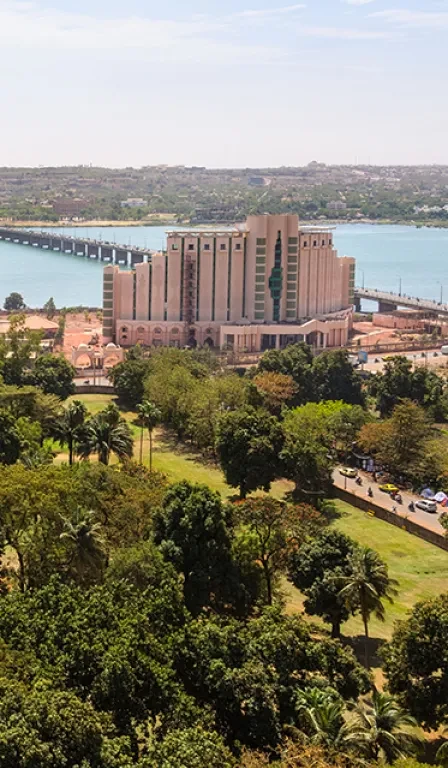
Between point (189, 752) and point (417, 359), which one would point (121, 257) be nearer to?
point (417, 359)

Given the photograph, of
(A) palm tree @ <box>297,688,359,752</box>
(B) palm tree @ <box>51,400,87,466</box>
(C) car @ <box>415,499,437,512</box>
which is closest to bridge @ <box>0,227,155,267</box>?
(C) car @ <box>415,499,437,512</box>

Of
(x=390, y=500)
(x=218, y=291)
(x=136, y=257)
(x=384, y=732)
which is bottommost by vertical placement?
(x=390, y=500)

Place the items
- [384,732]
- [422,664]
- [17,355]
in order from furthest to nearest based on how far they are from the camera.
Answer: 1. [17,355]
2. [422,664]
3. [384,732]

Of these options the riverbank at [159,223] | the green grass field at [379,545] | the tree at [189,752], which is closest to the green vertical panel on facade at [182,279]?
the green grass field at [379,545]

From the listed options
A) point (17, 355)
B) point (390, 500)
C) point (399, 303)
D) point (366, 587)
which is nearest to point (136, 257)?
point (399, 303)

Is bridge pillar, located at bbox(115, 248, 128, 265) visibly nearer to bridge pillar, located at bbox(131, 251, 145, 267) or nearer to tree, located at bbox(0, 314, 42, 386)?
bridge pillar, located at bbox(131, 251, 145, 267)

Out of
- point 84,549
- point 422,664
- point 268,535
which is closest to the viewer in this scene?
point 422,664

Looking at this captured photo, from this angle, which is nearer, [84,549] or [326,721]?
[326,721]
